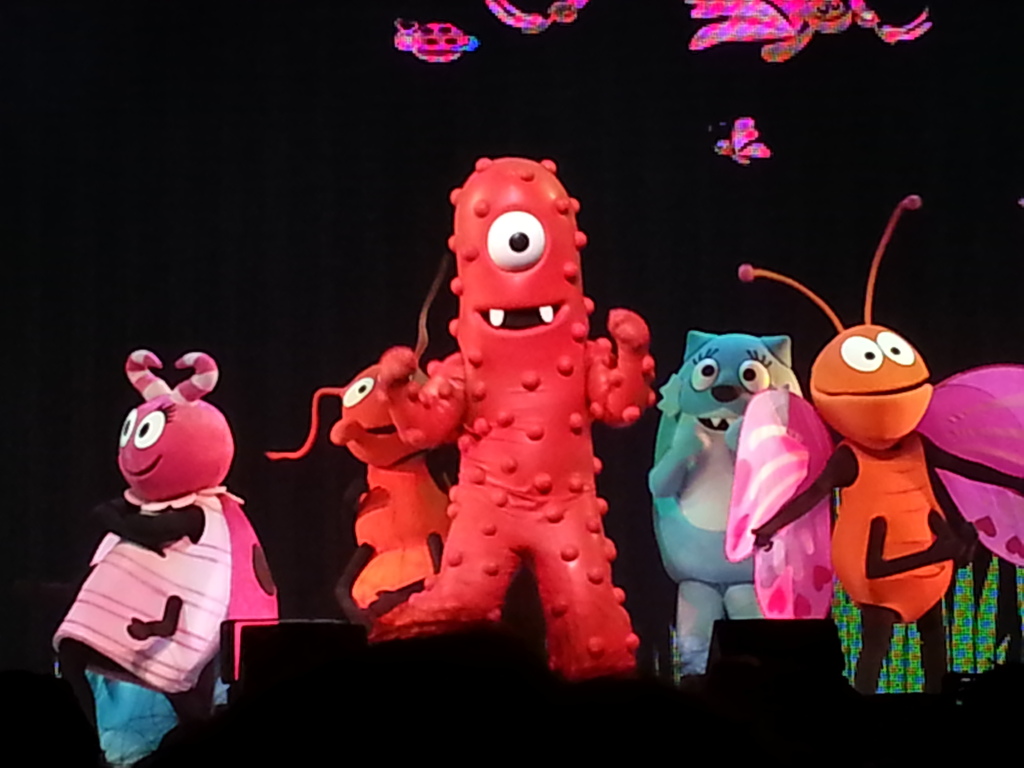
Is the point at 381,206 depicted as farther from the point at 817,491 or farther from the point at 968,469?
the point at 968,469

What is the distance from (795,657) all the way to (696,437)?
39 centimetres

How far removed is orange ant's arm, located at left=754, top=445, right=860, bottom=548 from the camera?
1.71 meters

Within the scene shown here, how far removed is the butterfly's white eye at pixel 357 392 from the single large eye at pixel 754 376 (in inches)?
20.5

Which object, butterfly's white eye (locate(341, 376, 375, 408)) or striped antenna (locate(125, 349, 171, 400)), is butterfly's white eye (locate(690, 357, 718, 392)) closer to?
butterfly's white eye (locate(341, 376, 375, 408))

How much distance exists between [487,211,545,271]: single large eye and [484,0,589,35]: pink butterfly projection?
416 mm

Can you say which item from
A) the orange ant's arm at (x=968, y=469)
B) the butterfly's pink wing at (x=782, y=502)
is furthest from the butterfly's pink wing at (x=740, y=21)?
the orange ant's arm at (x=968, y=469)

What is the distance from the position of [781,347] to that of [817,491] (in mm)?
208

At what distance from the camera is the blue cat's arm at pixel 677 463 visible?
1.73m

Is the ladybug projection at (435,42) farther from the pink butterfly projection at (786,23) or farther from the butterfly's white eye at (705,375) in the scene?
the butterfly's white eye at (705,375)

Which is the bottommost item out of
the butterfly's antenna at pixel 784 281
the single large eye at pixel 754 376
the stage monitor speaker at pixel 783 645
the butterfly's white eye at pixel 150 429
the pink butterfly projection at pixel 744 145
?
the stage monitor speaker at pixel 783 645

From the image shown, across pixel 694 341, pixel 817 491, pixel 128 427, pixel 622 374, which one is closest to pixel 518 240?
pixel 622 374

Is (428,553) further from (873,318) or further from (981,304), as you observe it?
(981,304)

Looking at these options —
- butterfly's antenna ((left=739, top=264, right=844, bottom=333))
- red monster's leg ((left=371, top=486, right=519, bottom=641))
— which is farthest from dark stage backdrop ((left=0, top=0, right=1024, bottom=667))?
red monster's leg ((left=371, top=486, right=519, bottom=641))

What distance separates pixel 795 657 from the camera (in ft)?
4.70
